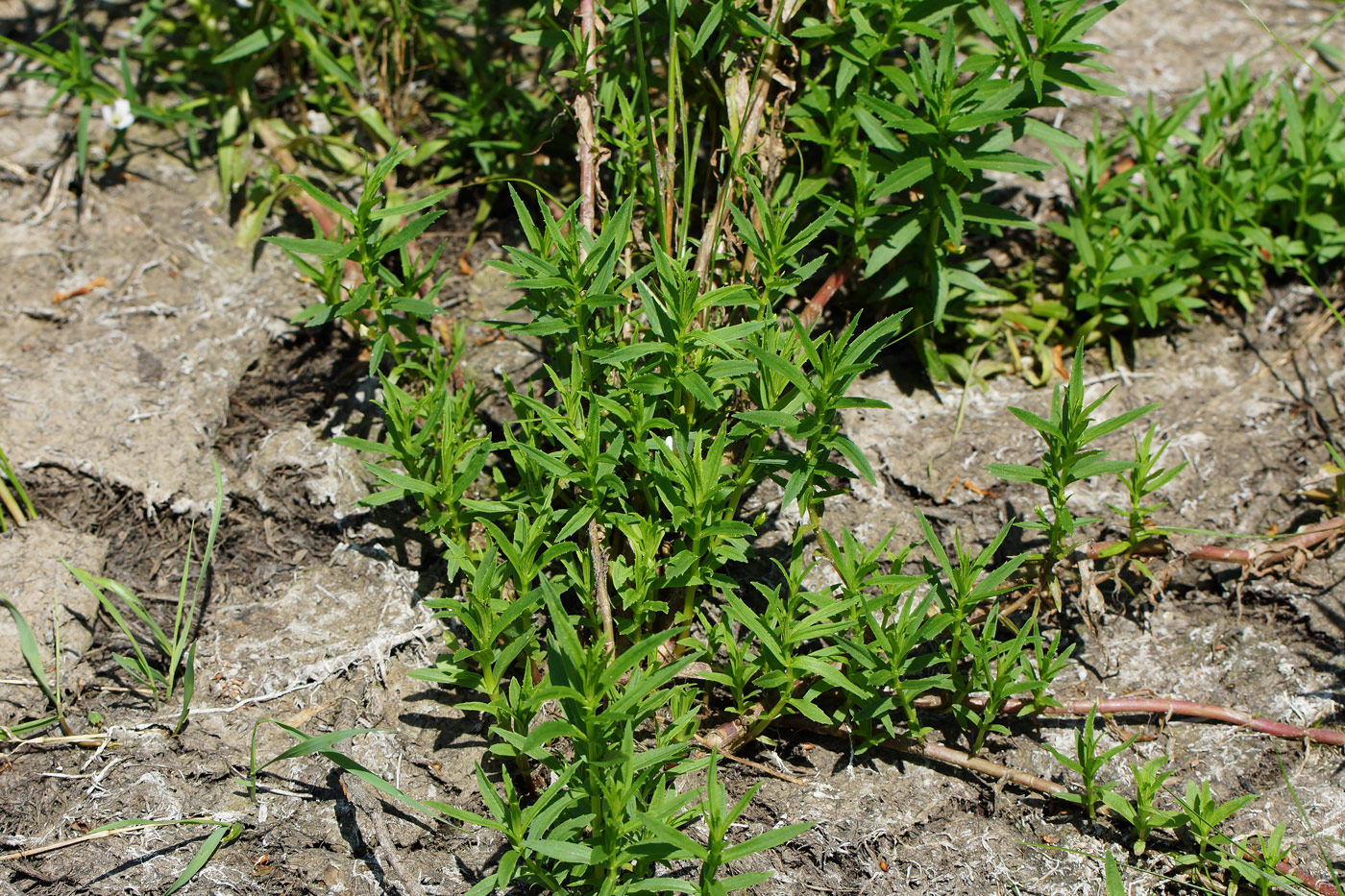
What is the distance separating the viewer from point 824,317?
3.17m

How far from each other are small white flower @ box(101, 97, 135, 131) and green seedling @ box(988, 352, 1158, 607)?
122 inches

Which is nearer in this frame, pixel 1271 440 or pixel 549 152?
pixel 1271 440

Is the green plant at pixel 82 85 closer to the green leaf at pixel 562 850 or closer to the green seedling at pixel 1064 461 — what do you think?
the green leaf at pixel 562 850

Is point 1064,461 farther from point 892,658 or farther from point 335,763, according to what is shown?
point 335,763

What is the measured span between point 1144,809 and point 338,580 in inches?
83.2

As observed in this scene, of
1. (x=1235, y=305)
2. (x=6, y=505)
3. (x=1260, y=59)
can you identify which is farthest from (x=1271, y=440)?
(x=6, y=505)

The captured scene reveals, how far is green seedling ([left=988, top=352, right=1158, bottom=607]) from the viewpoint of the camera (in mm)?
2352

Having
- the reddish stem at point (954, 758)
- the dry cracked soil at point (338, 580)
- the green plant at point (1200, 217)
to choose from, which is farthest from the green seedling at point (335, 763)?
the green plant at point (1200, 217)

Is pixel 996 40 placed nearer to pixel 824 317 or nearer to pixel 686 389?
pixel 824 317

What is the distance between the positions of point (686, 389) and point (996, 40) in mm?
1457

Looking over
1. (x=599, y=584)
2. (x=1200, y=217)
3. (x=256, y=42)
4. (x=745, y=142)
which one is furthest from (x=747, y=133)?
(x=256, y=42)

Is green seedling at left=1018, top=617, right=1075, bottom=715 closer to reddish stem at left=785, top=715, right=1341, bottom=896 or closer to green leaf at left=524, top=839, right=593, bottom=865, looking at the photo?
reddish stem at left=785, top=715, right=1341, bottom=896

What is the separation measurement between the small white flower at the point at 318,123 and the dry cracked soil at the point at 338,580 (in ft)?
1.53

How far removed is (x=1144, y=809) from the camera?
7.46ft
